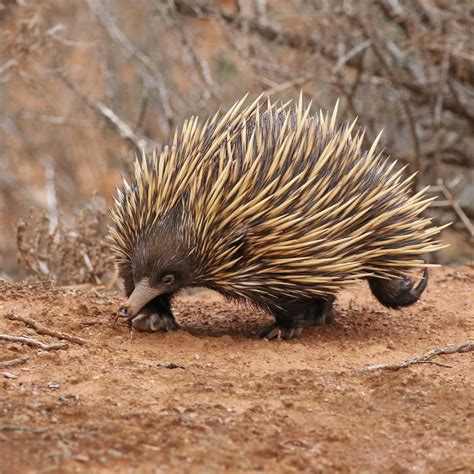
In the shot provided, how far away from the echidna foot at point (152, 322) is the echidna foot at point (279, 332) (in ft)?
2.12

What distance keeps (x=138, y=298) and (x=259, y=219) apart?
0.92m

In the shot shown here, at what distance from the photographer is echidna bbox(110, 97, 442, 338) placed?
589cm

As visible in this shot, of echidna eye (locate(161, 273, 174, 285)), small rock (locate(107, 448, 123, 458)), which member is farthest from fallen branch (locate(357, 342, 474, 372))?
small rock (locate(107, 448, 123, 458))

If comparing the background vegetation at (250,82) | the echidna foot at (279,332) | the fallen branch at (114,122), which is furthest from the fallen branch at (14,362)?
the fallen branch at (114,122)

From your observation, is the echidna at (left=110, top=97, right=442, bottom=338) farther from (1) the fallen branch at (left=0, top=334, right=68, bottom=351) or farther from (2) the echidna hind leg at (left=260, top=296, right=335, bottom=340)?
(1) the fallen branch at (left=0, top=334, right=68, bottom=351)

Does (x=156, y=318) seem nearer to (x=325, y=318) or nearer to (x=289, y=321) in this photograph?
(x=289, y=321)

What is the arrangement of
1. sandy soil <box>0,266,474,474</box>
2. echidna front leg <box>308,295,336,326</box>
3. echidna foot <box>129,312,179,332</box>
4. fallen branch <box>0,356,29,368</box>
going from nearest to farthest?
sandy soil <box>0,266,474,474</box>, fallen branch <box>0,356,29,368</box>, echidna foot <box>129,312,179,332</box>, echidna front leg <box>308,295,336,326</box>

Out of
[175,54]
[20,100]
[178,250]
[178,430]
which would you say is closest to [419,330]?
[178,250]

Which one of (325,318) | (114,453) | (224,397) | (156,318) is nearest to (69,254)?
(156,318)

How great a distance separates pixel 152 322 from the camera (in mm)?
6238

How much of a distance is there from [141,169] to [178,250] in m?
0.84

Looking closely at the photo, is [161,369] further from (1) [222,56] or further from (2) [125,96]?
(2) [125,96]

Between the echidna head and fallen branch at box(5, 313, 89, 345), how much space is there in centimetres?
36

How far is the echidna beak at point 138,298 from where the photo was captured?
19.1ft
